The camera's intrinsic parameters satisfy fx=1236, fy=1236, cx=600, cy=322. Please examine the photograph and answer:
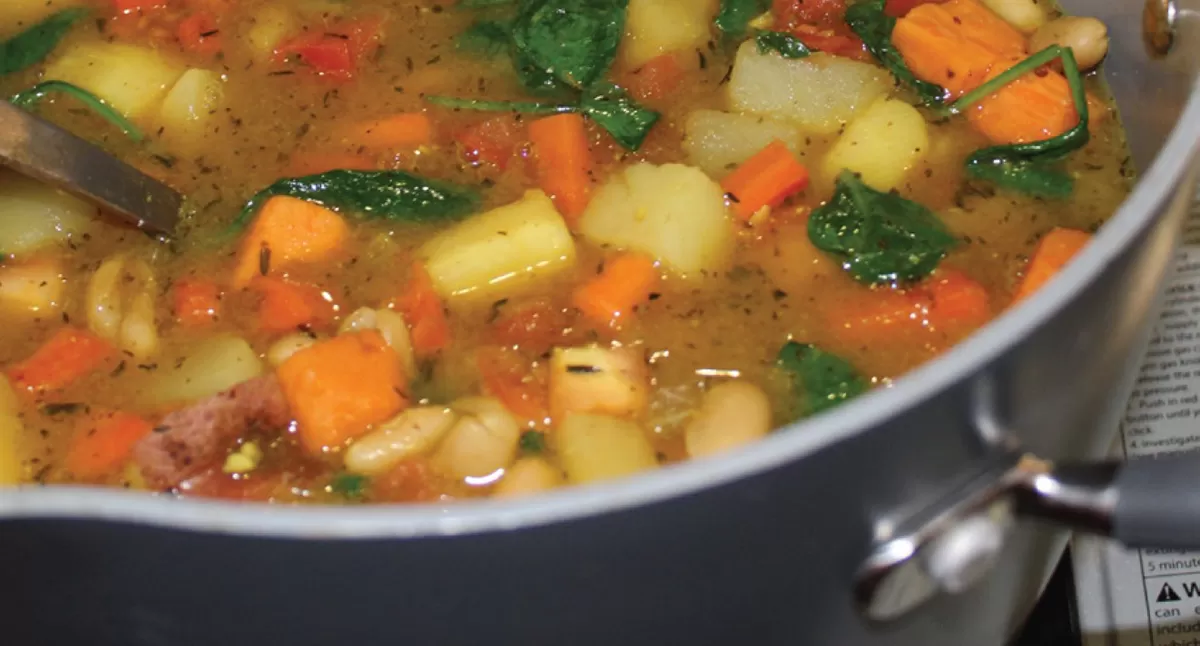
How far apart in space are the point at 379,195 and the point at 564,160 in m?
0.32

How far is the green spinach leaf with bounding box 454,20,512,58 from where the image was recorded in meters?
2.35

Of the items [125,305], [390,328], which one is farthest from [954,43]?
[125,305]

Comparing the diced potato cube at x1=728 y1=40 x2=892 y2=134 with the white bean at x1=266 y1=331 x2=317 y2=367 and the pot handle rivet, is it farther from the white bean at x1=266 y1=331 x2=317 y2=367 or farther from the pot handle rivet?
the white bean at x1=266 y1=331 x2=317 y2=367

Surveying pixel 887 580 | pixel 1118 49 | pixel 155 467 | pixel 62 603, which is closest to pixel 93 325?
pixel 155 467

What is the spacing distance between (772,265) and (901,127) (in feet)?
1.15

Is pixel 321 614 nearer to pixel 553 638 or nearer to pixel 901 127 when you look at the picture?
pixel 553 638

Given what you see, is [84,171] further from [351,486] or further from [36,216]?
[351,486]

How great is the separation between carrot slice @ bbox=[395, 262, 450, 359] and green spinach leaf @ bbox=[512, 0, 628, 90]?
1.66ft

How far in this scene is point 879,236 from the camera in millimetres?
1924

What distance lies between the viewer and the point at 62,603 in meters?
1.24

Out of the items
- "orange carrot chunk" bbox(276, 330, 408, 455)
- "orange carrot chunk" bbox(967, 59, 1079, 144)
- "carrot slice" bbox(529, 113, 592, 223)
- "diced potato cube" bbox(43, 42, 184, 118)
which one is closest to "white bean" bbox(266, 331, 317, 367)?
"orange carrot chunk" bbox(276, 330, 408, 455)

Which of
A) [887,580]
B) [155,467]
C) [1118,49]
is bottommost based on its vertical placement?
[155,467]

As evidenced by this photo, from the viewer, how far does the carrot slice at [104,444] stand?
1.79 metres

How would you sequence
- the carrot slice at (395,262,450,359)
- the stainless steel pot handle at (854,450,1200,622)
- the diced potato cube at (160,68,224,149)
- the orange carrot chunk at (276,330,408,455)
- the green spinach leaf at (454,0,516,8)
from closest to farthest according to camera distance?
the stainless steel pot handle at (854,450,1200,622)
the orange carrot chunk at (276,330,408,455)
the carrot slice at (395,262,450,359)
the diced potato cube at (160,68,224,149)
the green spinach leaf at (454,0,516,8)
